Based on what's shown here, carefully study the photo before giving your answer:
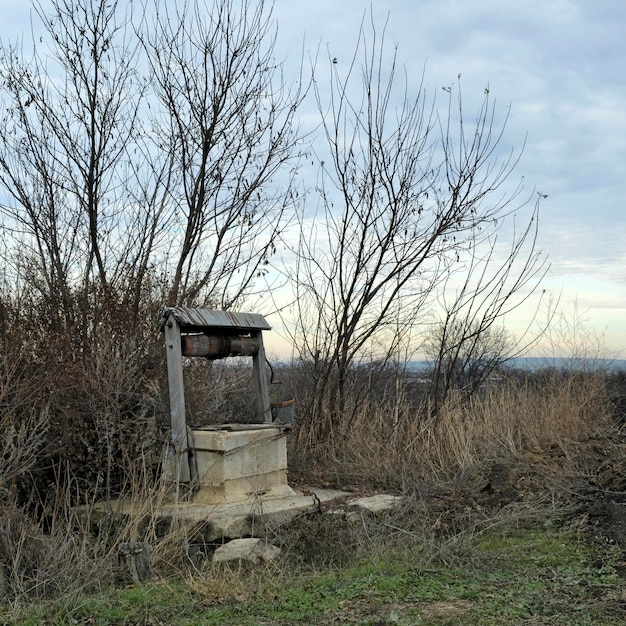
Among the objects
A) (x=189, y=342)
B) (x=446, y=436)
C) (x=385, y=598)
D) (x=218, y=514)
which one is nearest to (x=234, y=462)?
(x=218, y=514)

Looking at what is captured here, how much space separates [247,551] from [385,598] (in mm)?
1362

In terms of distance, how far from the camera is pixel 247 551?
5.50 m

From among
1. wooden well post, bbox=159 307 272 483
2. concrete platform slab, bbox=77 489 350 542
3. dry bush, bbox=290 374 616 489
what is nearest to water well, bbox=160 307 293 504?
wooden well post, bbox=159 307 272 483

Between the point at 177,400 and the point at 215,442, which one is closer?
the point at 215,442

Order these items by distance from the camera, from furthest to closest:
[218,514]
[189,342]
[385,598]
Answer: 1. [189,342]
2. [218,514]
3. [385,598]

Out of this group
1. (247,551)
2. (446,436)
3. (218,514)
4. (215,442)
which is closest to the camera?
(247,551)

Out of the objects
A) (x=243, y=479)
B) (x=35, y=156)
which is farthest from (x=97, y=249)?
(x=243, y=479)

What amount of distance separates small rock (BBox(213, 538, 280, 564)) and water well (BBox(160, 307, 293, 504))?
24.6 inches

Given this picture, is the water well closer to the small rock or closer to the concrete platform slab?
the concrete platform slab

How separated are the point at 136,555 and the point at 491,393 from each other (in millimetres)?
6460

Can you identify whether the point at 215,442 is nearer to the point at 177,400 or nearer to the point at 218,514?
the point at 177,400

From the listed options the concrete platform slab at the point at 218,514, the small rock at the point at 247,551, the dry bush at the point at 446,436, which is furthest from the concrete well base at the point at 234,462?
the dry bush at the point at 446,436

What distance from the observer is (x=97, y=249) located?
9406mm

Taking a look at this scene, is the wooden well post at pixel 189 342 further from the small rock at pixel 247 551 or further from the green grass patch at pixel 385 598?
the green grass patch at pixel 385 598
